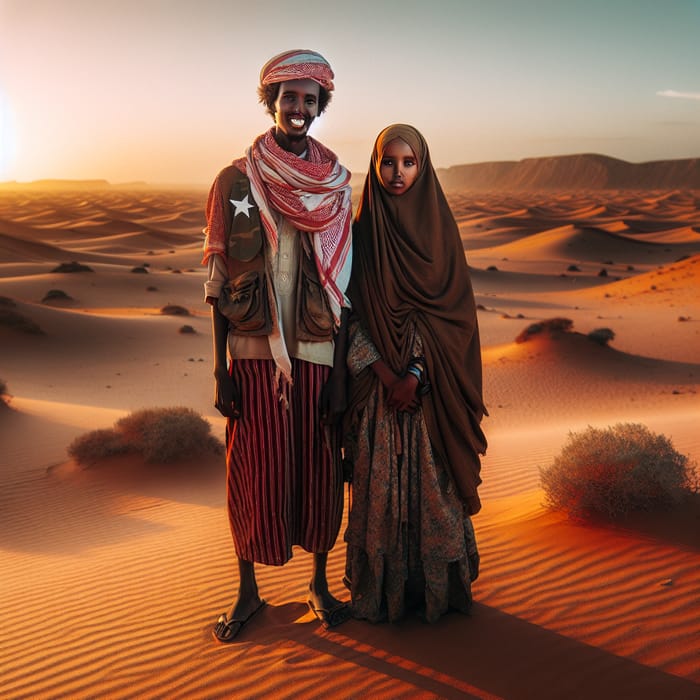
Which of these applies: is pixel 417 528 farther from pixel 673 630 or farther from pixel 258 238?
pixel 258 238

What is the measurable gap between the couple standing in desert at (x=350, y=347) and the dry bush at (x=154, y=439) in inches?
175

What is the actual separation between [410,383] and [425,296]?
1.42 ft

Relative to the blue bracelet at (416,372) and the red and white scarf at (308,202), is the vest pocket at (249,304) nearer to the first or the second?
the red and white scarf at (308,202)

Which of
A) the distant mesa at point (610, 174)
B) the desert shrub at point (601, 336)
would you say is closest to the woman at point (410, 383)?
the desert shrub at point (601, 336)

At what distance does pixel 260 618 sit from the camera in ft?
11.9

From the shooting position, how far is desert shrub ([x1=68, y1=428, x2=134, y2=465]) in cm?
777

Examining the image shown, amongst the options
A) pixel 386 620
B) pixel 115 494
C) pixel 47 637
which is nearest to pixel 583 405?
pixel 115 494

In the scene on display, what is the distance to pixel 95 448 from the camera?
779cm

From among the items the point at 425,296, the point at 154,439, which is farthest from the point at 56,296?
the point at 425,296

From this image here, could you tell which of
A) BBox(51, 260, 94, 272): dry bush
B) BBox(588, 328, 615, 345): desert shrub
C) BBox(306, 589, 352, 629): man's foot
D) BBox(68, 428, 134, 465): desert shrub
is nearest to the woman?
BBox(306, 589, 352, 629): man's foot

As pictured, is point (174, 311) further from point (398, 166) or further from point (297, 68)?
point (398, 166)

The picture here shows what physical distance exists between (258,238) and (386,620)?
2083 millimetres

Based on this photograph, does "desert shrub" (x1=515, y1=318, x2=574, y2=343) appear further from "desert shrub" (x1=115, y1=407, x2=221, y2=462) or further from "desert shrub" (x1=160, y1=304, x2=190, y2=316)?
"desert shrub" (x1=160, y1=304, x2=190, y2=316)

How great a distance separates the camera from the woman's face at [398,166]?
300cm
